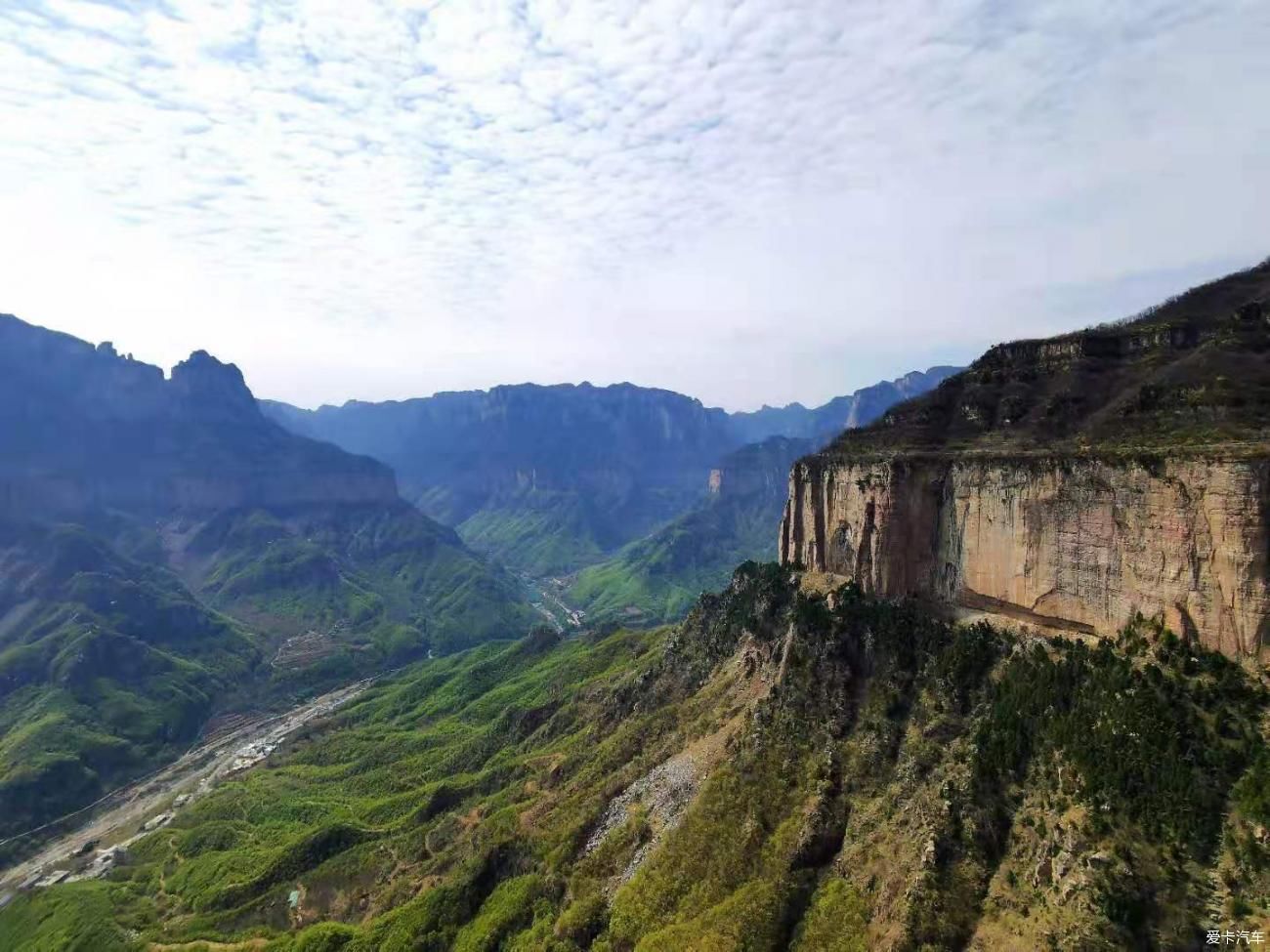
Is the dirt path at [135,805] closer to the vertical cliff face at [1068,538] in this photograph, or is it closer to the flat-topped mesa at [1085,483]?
the flat-topped mesa at [1085,483]

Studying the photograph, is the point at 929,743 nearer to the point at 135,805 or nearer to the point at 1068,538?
the point at 1068,538

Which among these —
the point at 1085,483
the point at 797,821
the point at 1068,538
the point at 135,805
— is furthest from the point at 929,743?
the point at 135,805

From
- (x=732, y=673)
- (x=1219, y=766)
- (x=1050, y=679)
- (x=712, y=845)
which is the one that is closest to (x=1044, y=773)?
(x=1050, y=679)

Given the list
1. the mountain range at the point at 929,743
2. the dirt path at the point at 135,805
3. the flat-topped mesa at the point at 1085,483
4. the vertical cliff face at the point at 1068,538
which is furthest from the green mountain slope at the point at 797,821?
the dirt path at the point at 135,805

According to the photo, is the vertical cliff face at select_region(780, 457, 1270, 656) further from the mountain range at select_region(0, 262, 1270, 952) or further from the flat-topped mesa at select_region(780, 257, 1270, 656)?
the mountain range at select_region(0, 262, 1270, 952)

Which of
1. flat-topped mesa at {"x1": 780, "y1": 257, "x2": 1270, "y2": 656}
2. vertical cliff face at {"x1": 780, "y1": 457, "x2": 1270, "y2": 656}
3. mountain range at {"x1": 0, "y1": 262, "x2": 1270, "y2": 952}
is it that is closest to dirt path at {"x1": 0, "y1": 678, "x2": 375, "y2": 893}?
mountain range at {"x1": 0, "y1": 262, "x2": 1270, "y2": 952}

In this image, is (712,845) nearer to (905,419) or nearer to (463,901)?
(463,901)

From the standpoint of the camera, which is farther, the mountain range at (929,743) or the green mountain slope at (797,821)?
the mountain range at (929,743)
